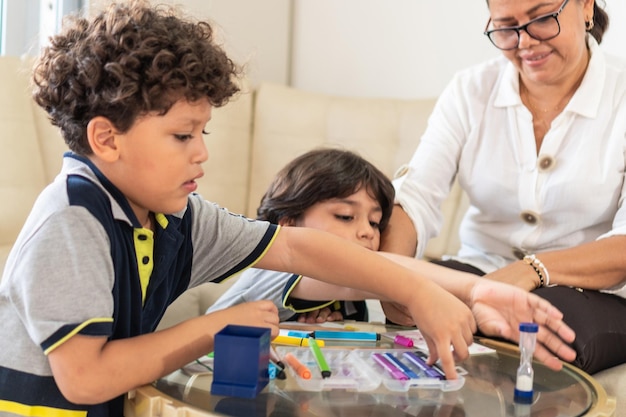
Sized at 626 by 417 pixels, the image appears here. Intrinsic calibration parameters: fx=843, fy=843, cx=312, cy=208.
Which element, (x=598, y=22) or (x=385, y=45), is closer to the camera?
(x=598, y=22)

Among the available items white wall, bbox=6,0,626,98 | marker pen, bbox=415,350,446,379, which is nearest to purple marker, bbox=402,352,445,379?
marker pen, bbox=415,350,446,379

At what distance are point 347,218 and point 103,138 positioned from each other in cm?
65

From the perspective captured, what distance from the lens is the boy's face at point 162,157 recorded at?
1.04 meters

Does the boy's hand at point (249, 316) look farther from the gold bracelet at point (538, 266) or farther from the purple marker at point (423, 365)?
the gold bracelet at point (538, 266)

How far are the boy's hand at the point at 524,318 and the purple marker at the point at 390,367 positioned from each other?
159 millimetres

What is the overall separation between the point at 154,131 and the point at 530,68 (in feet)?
2.93

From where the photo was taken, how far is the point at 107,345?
978mm

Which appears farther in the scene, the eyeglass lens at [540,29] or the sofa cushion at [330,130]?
the sofa cushion at [330,130]

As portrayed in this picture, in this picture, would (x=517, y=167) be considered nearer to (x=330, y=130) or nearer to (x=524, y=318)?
(x=524, y=318)

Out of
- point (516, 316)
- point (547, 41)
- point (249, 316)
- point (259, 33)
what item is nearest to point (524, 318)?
point (516, 316)

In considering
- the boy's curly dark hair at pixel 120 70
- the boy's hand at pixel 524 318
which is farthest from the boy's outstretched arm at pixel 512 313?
the boy's curly dark hair at pixel 120 70

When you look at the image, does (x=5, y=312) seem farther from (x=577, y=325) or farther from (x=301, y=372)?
(x=577, y=325)

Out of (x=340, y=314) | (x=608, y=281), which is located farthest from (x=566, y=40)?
(x=340, y=314)

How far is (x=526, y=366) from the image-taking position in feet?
3.48
